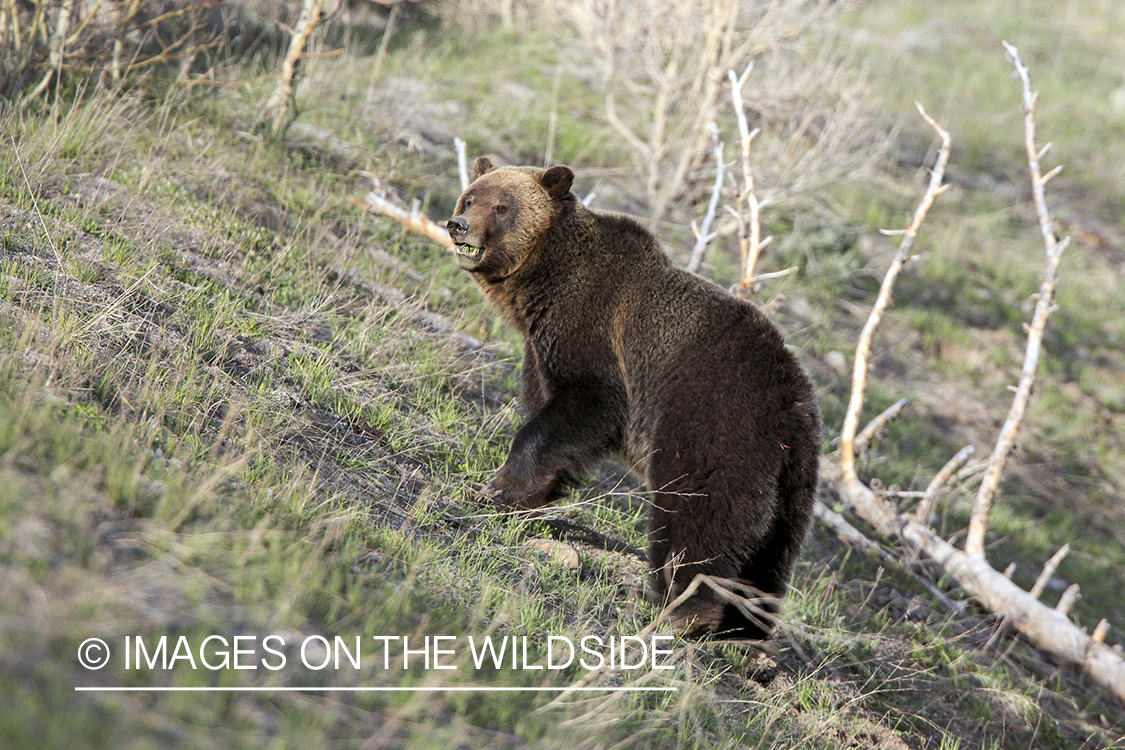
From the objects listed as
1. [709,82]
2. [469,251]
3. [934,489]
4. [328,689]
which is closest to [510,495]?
[469,251]

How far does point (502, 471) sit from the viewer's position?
4492 millimetres

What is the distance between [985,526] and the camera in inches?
261

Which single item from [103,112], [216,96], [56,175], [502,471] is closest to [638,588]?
[502,471]

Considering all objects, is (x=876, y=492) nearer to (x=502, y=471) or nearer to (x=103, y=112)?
(x=502, y=471)

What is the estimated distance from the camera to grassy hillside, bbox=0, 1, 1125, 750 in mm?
2607

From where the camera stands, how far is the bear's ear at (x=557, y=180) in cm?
488

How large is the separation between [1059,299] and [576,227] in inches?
389

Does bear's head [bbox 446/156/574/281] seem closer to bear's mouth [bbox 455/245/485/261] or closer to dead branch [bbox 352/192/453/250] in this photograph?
bear's mouth [bbox 455/245/485/261]

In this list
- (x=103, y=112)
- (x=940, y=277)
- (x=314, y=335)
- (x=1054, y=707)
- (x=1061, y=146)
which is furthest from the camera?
(x=1061, y=146)

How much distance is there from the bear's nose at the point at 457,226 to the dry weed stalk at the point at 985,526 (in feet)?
10.9

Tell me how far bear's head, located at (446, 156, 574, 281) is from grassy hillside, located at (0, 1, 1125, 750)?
85 cm

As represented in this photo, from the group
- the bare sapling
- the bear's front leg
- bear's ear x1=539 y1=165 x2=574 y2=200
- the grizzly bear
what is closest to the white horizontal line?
the grizzly bear

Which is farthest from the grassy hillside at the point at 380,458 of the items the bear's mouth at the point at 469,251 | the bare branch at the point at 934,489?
the bear's mouth at the point at 469,251

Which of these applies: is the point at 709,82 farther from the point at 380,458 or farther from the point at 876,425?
the point at 380,458
